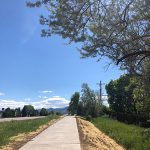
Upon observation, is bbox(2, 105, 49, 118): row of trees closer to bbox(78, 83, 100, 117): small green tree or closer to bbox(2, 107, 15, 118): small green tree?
bbox(2, 107, 15, 118): small green tree

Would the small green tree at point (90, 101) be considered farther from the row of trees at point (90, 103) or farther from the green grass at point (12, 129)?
the green grass at point (12, 129)

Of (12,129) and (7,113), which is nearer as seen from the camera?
(12,129)

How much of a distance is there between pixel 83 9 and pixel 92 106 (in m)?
79.1

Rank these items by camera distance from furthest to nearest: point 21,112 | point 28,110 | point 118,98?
point 28,110
point 21,112
point 118,98

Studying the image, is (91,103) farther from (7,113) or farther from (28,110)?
(28,110)

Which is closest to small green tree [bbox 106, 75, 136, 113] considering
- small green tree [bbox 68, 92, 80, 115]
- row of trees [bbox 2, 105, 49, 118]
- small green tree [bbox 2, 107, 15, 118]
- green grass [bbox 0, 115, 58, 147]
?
small green tree [bbox 2, 107, 15, 118]

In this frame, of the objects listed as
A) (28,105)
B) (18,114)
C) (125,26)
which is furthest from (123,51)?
(28,105)

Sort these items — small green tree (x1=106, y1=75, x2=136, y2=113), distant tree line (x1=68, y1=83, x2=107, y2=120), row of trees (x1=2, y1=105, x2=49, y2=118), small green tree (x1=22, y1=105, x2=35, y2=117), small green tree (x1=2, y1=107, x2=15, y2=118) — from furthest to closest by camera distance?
small green tree (x1=22, y1=105, x2=35, y2=117)
row of trees (x1=2, y1=105, x2=49, y2=118)
small green tree (x1=2, y1=107, x2=15, y2=118)
distant tree line (x1=68, y1=83, x2=107, y2=120)
small green tree (x1=106, y1=75, x2=136, y2=113)

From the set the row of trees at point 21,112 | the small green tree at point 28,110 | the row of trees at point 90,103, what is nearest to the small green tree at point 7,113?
the row of trees at point 21,112

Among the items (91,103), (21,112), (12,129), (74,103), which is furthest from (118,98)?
(74,103)

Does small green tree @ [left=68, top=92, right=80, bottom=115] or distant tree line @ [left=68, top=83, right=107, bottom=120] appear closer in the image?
distant tree line @ [left=68, top=83, right=107, bottom=120]

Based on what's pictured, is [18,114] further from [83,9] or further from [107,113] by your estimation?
[83,9]

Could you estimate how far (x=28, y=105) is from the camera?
12569 cm

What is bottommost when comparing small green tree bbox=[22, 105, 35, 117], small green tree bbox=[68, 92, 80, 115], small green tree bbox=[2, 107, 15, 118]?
small green tree bbox=[2, 107, 15, 118]
